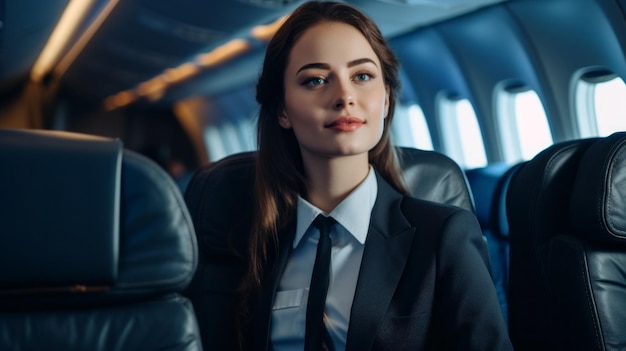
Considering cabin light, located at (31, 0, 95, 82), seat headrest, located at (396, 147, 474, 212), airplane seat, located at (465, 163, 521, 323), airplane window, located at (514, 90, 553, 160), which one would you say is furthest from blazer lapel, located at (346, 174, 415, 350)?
cabin light, located at (31, 0, 95, 82)

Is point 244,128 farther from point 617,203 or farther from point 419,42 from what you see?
point 617,203

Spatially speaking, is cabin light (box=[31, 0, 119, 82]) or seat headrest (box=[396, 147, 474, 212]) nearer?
seat headrest (box=[396, 147, 474, 212])

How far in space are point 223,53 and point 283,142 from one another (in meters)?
8.64

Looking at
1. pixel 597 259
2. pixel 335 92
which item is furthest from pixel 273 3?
pixel 597 259

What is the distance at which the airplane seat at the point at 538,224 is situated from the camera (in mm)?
2285

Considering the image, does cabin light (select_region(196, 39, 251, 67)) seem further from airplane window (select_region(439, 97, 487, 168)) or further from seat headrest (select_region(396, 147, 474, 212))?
seat headrest (select_region(396, 147, 474, 212))

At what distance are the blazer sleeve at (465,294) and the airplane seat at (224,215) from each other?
1.73ft

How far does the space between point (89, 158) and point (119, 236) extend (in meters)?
0.19

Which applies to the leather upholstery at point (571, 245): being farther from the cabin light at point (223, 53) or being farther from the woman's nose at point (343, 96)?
the cabin light at point (223, 53)

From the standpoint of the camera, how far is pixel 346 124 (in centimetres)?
195

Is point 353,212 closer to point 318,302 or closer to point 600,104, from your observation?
point 318,302

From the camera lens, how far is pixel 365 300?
1.85 meters

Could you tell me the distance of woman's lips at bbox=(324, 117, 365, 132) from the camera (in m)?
1.95

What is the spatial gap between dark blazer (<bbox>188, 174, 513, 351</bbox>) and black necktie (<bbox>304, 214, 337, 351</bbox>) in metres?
0.09
